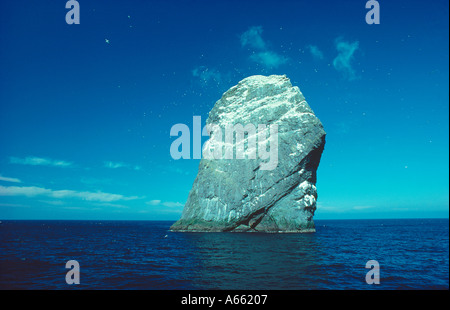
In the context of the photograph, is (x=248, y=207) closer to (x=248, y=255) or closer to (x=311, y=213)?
(x=311, y=213)

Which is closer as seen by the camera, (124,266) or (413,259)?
(124,266)

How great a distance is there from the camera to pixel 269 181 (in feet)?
212

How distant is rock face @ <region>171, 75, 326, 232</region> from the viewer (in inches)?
2494

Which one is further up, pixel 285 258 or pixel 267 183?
pixel 267 183

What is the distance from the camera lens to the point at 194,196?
7225cm

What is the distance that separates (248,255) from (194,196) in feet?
146

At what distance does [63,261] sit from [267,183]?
1810 inches

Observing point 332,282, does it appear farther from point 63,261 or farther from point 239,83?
point 239,83

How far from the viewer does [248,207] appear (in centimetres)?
6419

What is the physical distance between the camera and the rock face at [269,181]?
6334cm

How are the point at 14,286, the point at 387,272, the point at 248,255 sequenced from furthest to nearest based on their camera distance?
the point at 248,255 < the point at 387,272 < the point at 14,286

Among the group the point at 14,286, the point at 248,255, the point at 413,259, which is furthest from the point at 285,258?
the point at 14,286
